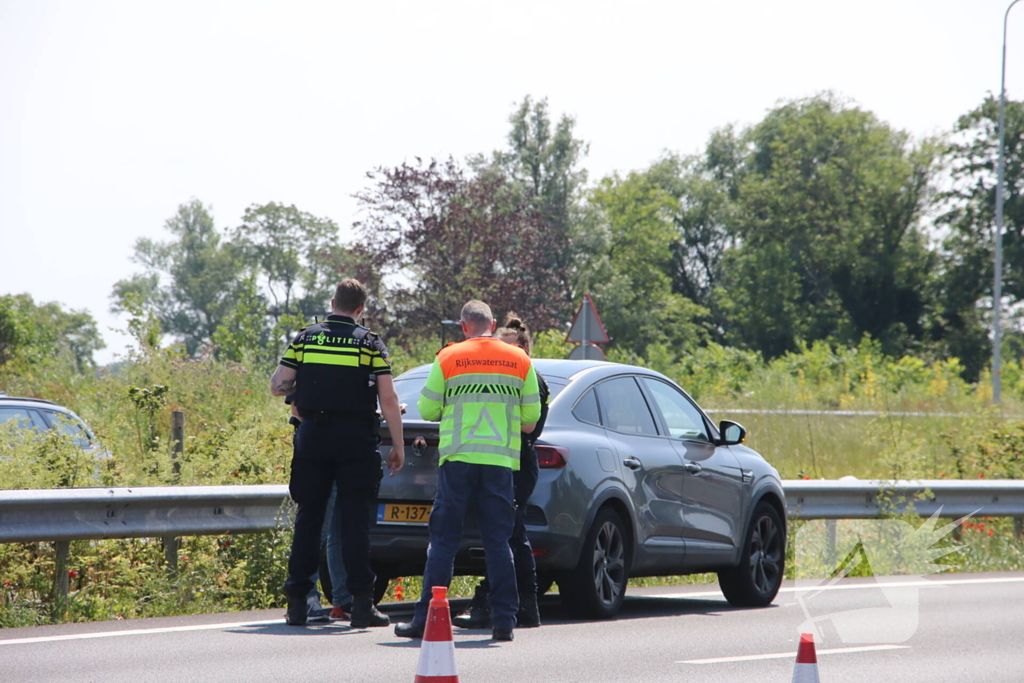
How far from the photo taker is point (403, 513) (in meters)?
8.21

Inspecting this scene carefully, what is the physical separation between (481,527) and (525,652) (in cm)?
77

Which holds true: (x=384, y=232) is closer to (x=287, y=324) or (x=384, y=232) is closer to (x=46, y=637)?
(x=287, y=324)

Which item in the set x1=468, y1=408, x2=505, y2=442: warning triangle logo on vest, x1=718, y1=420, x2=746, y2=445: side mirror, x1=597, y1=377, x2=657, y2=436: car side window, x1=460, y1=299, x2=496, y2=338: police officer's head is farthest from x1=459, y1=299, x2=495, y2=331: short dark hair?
x1=718, y1=420, x2=746, y2=445: side mirror

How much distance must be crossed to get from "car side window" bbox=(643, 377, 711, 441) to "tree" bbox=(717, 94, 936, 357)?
53289 mm

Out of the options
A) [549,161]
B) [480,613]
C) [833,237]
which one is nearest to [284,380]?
[480,613]

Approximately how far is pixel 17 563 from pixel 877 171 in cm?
5981

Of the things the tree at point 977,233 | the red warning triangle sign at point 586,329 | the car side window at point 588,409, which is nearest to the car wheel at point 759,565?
the car side window at point 588,409

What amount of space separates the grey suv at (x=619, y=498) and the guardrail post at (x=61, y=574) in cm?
206

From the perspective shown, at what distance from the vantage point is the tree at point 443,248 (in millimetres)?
34062

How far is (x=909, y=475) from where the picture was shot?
13.9 m

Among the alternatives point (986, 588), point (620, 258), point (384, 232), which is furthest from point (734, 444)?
point (620, 258)

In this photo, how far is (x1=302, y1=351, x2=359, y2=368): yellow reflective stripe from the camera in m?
7.73

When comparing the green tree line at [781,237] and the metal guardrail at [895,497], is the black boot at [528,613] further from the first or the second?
the green tree line at [781,237]

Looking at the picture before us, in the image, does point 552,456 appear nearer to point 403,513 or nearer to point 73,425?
point 403,513
